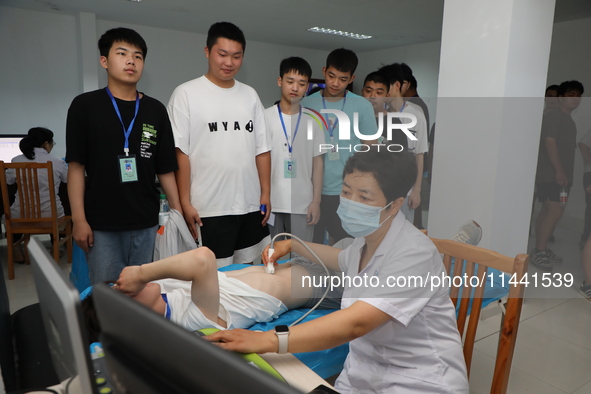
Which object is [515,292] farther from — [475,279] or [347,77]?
[347,77]

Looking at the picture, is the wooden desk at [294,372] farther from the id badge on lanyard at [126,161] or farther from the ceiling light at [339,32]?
the ceiling light at [339,32]

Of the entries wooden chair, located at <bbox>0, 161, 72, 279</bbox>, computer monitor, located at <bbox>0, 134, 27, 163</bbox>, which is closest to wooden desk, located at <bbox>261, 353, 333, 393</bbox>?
wooden chair, located at <bbox>0, 161, 72, 279</bbox>

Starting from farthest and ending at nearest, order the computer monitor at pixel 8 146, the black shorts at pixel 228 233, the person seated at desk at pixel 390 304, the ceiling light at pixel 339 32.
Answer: the ceiling light at pixel 339 32, the computer monitor at pixel 8 146, the black shorts at pixel 228 233, the person seated at desk at pixel 390 304

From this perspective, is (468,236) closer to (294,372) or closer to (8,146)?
(294,372)

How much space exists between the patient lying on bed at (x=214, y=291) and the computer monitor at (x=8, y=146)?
3295 mm

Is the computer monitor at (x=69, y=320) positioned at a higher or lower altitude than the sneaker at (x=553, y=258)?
higher

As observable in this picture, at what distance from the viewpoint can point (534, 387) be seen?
197 centimetres

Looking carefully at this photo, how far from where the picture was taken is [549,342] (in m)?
2.40

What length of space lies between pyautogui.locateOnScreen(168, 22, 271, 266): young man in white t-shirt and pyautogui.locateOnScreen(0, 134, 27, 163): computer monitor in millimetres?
2846

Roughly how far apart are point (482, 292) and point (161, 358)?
1048 mm

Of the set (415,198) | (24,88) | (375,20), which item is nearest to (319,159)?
(415,198)

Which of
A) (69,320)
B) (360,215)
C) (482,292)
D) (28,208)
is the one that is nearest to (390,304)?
(360,215)

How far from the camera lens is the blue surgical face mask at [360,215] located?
1.05 m

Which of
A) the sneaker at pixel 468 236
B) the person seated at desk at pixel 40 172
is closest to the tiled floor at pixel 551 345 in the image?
the sneaker at pixel 468 236
